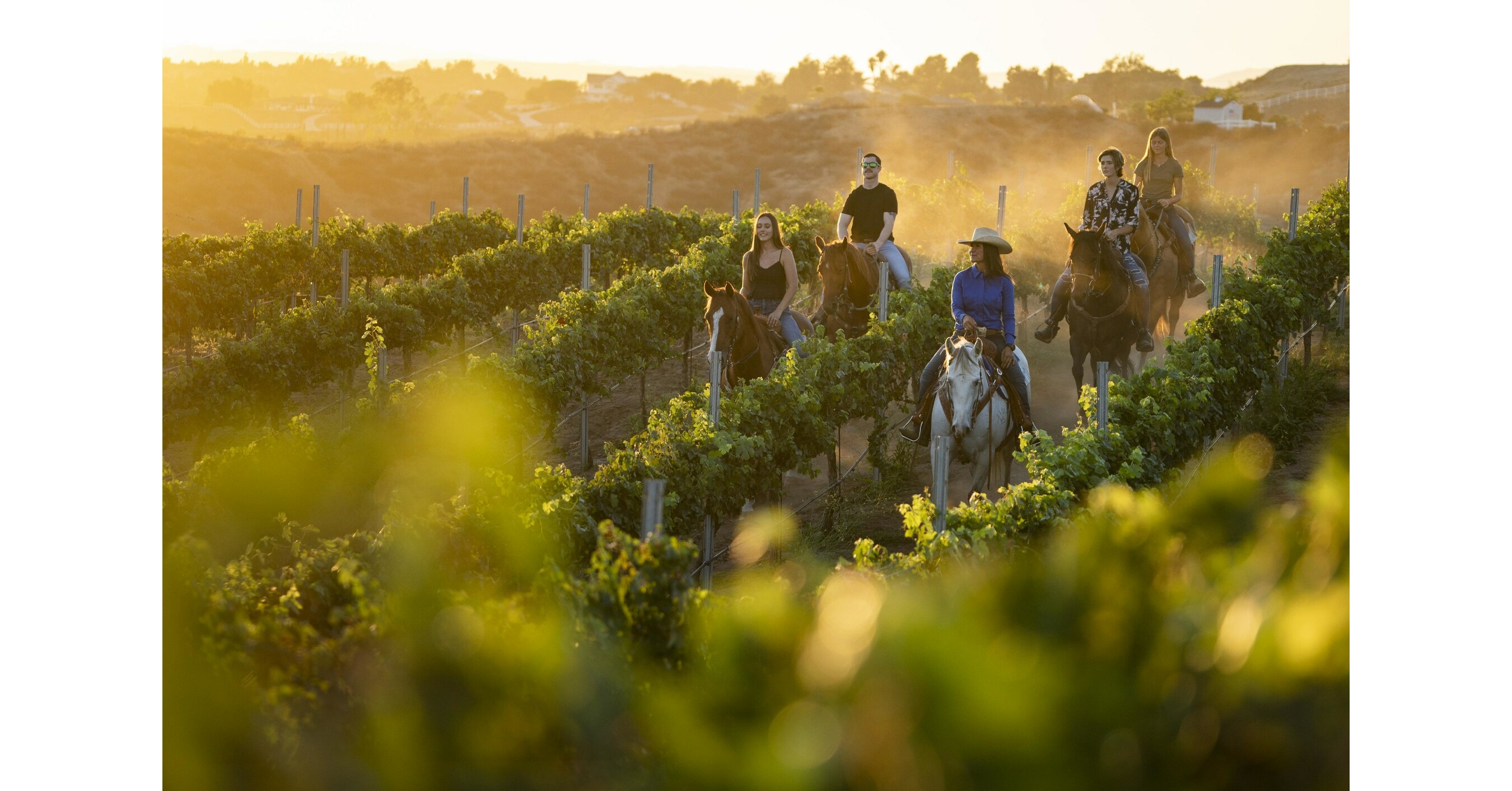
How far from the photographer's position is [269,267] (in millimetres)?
18031

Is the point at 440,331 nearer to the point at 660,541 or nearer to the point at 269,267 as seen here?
the point at 269,267

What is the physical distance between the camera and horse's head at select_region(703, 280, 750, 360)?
9312 millimetres

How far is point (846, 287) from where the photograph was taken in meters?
12.0

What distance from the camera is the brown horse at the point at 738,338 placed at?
30.7 ft

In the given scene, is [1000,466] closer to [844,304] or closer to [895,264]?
[844,304]

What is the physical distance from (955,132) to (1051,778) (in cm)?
6198

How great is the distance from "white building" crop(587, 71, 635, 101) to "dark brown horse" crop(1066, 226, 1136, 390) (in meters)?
108

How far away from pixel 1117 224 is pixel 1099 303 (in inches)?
55.8

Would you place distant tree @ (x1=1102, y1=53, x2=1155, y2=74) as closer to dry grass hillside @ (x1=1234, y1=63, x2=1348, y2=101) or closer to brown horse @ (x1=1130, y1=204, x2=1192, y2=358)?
dry grass hillside @ (x1=1234, y1=63, x2=1348, y2=101)

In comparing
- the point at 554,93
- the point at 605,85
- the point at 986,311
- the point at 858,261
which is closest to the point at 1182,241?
the point at 858,261

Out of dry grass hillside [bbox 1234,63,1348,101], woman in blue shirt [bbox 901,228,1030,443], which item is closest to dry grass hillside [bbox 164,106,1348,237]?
dry grass hillside [bbox 1234,63,1348,101]

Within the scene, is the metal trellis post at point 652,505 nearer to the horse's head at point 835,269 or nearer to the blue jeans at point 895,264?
the horse's head at point 835,269

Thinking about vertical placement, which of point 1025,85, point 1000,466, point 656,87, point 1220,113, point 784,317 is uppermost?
point 656,87

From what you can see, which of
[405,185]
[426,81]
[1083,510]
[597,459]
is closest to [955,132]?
[405,185]
